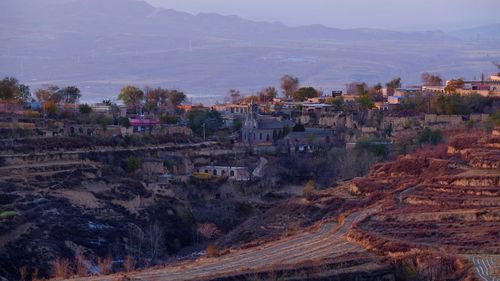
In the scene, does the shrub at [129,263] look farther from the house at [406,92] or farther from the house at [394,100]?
the house at [406,92]

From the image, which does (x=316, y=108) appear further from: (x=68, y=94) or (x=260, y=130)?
(x=68, y=94)

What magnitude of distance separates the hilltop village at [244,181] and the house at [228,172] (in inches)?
2.9

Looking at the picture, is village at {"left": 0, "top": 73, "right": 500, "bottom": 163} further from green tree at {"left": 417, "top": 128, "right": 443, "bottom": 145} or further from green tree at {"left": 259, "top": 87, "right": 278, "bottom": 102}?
green tree at {"left": 259, "top": 87, "right": 278, "bottom": 102}

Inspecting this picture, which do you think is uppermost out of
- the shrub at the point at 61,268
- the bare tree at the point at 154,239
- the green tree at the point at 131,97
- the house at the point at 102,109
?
the green tree at the point at 131,97

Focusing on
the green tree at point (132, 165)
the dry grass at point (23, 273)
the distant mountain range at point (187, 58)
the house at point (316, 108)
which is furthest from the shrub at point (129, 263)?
the distant mountain range at point (187, 58)

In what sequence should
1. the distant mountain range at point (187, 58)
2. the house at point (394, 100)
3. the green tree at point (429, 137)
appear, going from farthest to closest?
1. the distant mountain range at point (187, 58)
2. the house at point (394, 100)
3. the green tree at point (429, 137)

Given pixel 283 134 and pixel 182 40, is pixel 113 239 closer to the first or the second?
pixel 283 134

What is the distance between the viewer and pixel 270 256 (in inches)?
1125

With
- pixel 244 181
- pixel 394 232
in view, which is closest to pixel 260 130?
pixel 244 181

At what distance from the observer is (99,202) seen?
139ft

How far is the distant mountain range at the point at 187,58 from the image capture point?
450 feet

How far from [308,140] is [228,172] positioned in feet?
24.1

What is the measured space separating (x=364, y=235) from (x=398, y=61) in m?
135

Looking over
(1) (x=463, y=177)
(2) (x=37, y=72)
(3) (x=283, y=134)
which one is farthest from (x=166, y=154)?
(2) (x=37, y=72)
